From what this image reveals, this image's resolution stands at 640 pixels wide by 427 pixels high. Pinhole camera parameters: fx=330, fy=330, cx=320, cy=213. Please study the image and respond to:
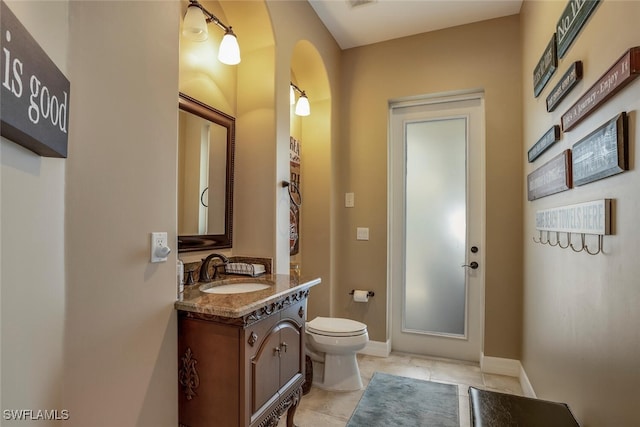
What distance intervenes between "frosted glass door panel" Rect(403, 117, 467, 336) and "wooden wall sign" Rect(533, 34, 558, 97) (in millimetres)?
881

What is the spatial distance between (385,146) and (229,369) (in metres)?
2.39

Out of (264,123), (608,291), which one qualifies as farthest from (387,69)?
(608,291)

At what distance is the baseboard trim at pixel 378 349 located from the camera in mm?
3061

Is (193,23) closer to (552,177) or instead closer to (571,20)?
(571,20)

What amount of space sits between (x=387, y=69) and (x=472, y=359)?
2771mm

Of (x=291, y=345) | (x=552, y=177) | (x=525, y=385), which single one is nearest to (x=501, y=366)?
(x=525, y=385)

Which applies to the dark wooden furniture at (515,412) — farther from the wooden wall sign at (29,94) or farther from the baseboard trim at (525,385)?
the wooden wall sign at (29,94)

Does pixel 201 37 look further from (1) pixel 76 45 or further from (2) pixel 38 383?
(2) pixel 38 383

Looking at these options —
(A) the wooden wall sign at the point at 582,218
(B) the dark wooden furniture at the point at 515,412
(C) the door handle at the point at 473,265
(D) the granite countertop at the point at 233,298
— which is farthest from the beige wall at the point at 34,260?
(C) the door handle at the point at 473,265

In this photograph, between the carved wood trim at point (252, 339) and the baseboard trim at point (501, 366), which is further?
the baseboard trim at point (501, 366)

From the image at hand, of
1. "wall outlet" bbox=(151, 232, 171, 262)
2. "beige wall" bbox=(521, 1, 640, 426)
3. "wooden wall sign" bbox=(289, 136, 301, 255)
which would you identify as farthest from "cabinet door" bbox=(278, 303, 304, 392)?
"beige wall" bbox=(521, 1, 640, 426)

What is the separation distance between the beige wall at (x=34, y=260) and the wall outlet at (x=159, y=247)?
331mm

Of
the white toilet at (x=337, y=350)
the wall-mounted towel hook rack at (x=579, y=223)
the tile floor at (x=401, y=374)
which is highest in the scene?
the wall-mounted towel hook rack at (x=579, y=223)

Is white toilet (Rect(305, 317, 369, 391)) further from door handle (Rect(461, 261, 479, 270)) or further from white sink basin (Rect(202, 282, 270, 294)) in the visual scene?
door handle (Rect(461, 261, 479, 270))
